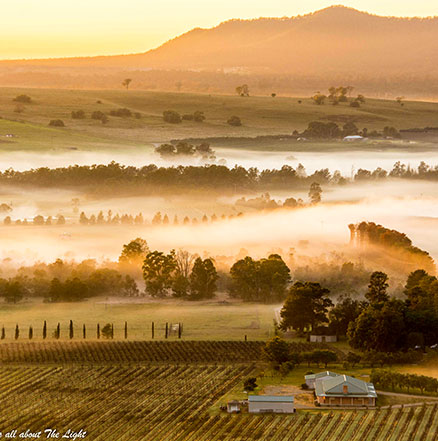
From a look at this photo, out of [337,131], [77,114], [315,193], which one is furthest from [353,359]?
[337,131]

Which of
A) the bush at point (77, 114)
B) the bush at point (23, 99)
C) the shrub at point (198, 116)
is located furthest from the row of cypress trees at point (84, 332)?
the shrub at point (198, 116)

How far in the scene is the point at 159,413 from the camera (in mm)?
47594

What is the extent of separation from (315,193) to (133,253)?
35.9 metres

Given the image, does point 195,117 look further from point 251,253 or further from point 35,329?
point 35,329

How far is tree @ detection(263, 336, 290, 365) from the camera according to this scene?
54.6 metres

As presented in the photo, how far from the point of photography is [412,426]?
4619cm

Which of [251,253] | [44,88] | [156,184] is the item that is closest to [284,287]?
[251,253]

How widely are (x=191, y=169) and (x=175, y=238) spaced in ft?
94.9

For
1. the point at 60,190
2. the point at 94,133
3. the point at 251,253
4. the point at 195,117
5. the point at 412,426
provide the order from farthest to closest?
the point at 195,117 → the point at 94,133 → the point at 60,190 → the point at 251,253 → the point at 412,426

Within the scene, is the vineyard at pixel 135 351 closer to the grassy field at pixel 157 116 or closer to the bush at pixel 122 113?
the grassy field at pixel 157 116

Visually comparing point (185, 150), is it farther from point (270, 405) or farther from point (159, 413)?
point (159, 413)

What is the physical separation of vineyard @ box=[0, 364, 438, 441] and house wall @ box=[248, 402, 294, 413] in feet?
1.64

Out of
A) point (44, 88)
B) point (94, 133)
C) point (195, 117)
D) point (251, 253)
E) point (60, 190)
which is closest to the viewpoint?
point (251, 253)

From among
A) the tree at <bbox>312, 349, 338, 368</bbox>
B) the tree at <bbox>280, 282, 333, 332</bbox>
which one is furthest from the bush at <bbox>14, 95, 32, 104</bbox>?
the tree at <bbox>312, 349, 338, 368</bbox>
